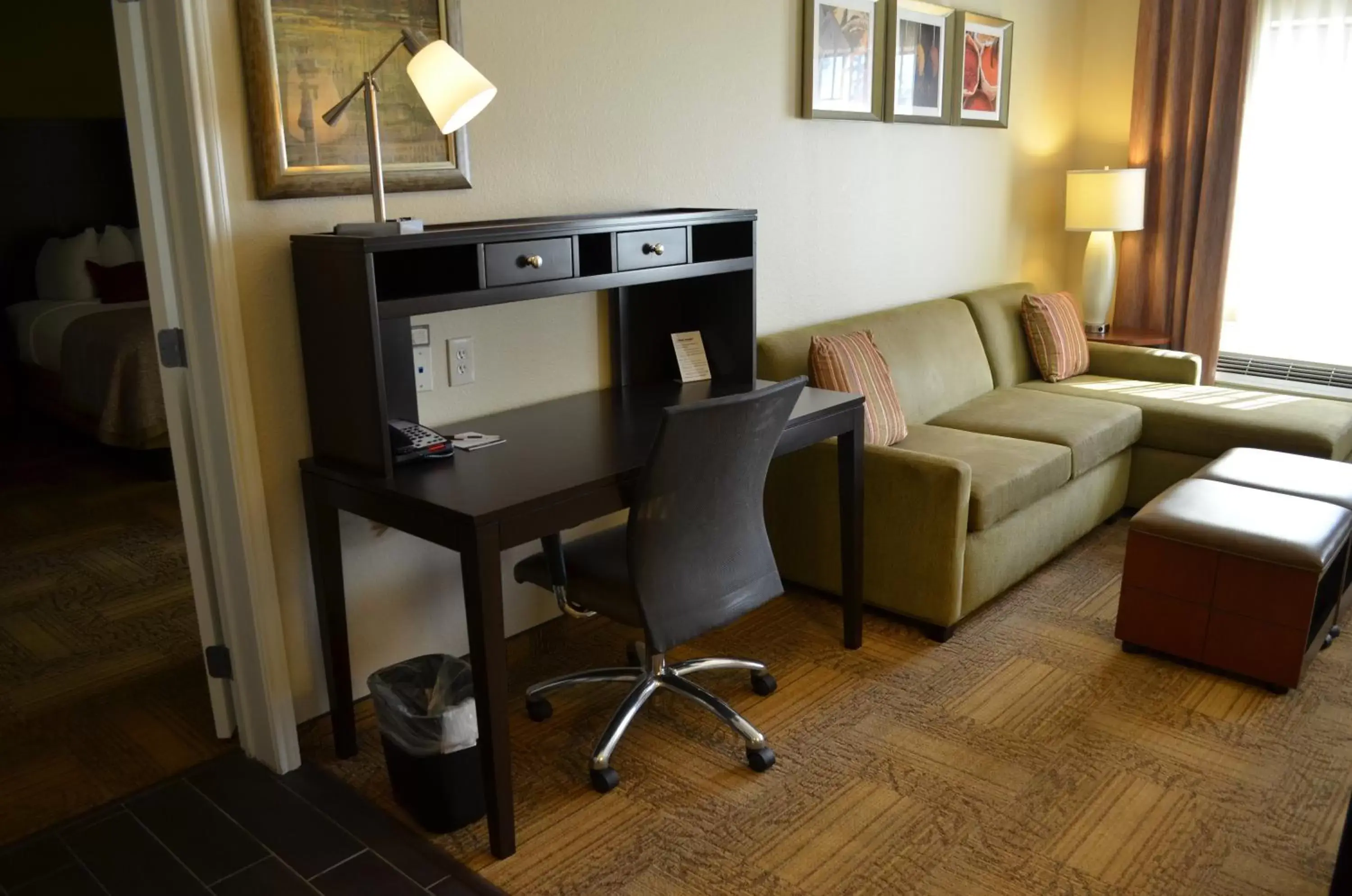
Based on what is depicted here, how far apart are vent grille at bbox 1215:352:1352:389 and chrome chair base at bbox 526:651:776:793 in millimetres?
3286

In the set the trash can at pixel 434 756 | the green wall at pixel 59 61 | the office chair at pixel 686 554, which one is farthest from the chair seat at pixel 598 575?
the green wall at pixel 59 61

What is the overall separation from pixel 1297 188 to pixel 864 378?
8.60ft

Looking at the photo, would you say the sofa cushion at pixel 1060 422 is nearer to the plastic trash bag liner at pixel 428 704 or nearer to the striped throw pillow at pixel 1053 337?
the striped throw pillow at pixel 1053 337

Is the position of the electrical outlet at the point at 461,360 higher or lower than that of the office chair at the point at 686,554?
higher

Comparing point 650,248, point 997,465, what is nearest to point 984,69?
point 997,465

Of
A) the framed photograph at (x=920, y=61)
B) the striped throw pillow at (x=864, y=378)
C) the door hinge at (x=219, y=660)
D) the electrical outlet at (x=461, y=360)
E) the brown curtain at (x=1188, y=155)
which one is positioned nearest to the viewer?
the door hinge at (x=219, y=660)

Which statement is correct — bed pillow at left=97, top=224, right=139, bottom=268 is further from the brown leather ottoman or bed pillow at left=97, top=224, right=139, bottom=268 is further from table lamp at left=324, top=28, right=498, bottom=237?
the brown leather ottoman

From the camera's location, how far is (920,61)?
3.92 m

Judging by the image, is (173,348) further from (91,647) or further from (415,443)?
(91,647)

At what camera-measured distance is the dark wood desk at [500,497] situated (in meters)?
1.94

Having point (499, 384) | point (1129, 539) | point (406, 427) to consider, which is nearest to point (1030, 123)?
point (1129, 539)

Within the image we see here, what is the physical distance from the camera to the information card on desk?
117 inches

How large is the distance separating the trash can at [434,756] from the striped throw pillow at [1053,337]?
120 inches

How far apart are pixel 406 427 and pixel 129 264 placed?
4.37 meters
